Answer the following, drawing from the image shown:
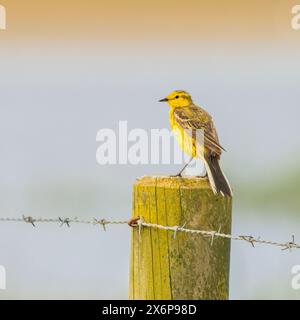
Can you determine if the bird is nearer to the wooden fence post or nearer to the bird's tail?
the bird's tail

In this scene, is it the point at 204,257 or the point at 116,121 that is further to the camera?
the point at 116,121

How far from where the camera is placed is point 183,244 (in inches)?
213

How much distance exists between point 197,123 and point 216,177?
1894 millimetres

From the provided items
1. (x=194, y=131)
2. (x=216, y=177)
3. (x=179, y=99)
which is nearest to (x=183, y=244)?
(x=216, y=177)

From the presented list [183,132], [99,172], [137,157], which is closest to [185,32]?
[99,172]

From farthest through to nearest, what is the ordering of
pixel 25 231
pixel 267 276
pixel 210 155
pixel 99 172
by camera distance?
pixel 99 172, pixel 25 231, pixel 267 276, pixel 210 155

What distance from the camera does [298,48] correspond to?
2138 centimetres

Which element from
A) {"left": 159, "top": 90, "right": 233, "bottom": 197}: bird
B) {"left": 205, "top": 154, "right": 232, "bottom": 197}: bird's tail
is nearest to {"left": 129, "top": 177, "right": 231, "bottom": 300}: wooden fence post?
{"left": 205, "top": 154, "right": 232, "bottom": 197}: bird's tail

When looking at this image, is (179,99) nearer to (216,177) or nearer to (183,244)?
(216,177)

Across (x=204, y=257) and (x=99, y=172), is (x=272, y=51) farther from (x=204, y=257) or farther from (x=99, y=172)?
(x=204, y=257)

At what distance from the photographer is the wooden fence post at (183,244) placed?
Result: 214 inches

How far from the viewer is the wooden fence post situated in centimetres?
543

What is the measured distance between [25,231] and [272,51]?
11069mm

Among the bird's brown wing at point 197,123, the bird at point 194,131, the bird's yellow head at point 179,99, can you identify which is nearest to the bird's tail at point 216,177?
the bird at point 194,131
